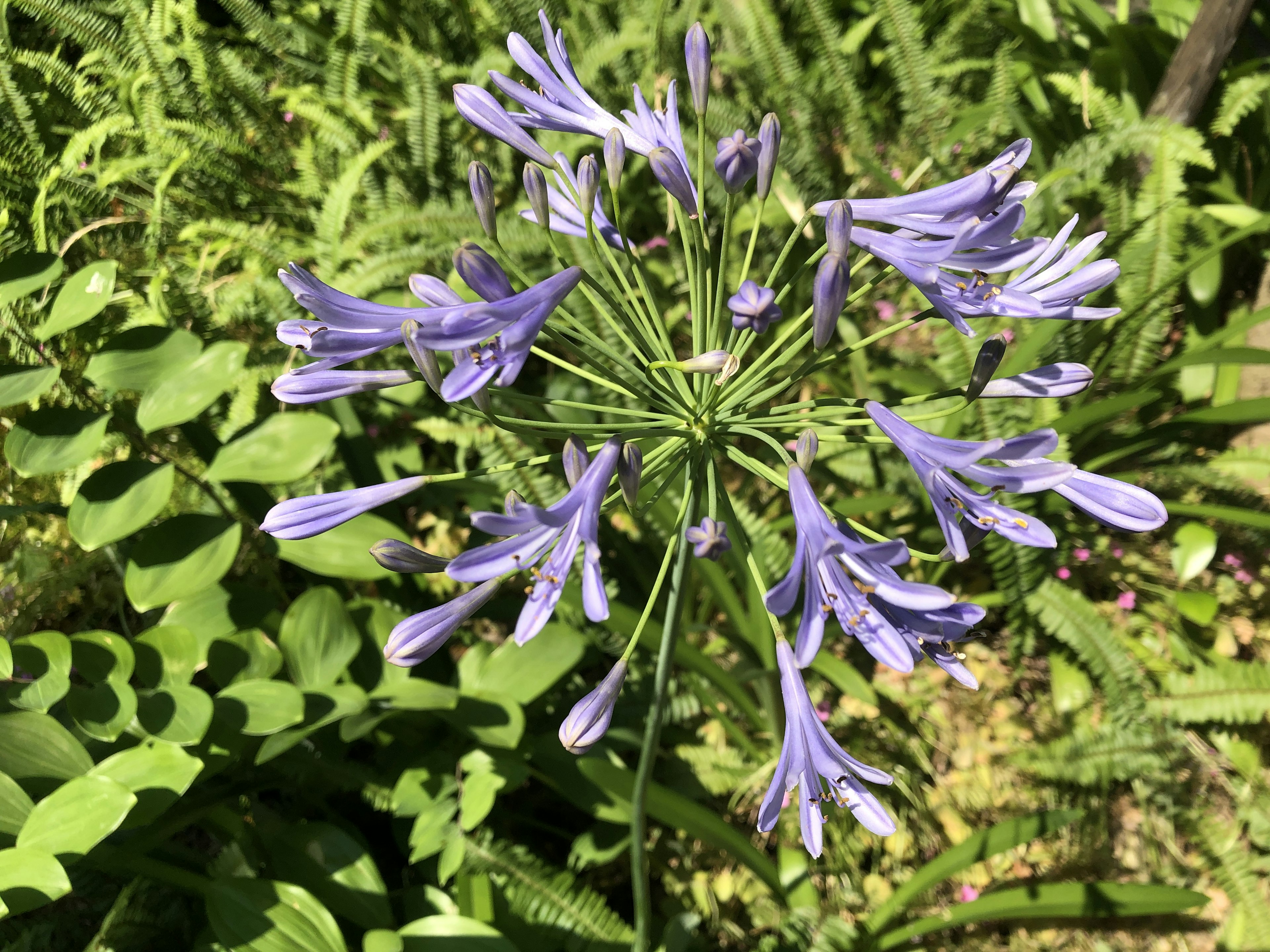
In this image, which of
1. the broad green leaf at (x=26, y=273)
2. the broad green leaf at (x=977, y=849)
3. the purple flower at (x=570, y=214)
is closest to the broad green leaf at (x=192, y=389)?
the broad green leaf at (x=26, y=273)

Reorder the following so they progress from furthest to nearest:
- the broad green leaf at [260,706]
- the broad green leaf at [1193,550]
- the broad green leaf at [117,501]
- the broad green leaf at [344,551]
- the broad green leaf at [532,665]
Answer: the broad green leaf at [1193,550]
the broad green leaf at [532,665]
the broad green leaf at [344,551]
the broad green leaf at [117,501]
the broad green leaf at [260,706]

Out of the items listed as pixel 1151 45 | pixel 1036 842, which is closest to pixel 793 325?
pixel 1036 842

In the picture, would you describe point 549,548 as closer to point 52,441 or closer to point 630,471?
point 630,471

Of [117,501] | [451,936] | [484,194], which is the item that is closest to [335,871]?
[451,936]

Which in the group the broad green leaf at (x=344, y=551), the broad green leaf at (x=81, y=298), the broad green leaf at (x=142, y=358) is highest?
the broad green leaf at (x=81, y=298)

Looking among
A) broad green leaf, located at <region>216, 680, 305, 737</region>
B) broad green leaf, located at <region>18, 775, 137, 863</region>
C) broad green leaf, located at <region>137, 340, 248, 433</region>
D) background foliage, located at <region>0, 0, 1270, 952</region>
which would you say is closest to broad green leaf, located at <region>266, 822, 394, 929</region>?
background foliage, located at <region>0, 0, 1270, 952</region>

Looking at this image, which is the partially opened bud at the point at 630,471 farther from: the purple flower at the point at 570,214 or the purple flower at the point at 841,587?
the purple flower at the point at 570,214
